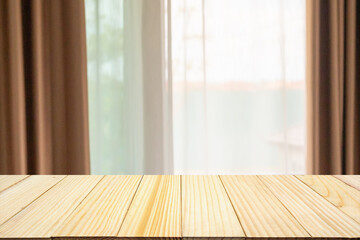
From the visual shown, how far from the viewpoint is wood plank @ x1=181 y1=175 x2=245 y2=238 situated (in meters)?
0.57

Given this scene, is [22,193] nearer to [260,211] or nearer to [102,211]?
[102,211]

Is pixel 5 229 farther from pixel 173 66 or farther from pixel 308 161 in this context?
pixel 308 161

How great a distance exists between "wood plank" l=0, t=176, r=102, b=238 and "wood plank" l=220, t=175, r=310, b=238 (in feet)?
0.93

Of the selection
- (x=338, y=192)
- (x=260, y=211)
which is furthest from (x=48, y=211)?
(x=338, y=192)

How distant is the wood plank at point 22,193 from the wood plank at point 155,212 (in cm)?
19

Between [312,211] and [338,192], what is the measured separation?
15cm

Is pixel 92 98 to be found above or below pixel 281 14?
below

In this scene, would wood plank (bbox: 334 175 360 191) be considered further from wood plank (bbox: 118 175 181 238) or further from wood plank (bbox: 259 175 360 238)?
wood plank (bbox: 118 175 181 238)

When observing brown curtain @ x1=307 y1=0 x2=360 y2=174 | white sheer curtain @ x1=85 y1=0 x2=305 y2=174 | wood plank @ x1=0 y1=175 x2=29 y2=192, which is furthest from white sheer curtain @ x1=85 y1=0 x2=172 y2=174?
wood plank @ x1=0 y1=175 x2=29 y2=192

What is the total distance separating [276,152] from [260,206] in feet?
5.93

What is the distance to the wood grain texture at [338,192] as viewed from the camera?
2.19ft

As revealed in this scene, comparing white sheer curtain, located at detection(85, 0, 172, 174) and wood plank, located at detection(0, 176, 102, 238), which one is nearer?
wood plank, located at detection(0, 176, 102, 238)

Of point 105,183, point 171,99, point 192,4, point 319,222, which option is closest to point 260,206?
point 319,222

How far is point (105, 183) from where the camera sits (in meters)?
0.85
